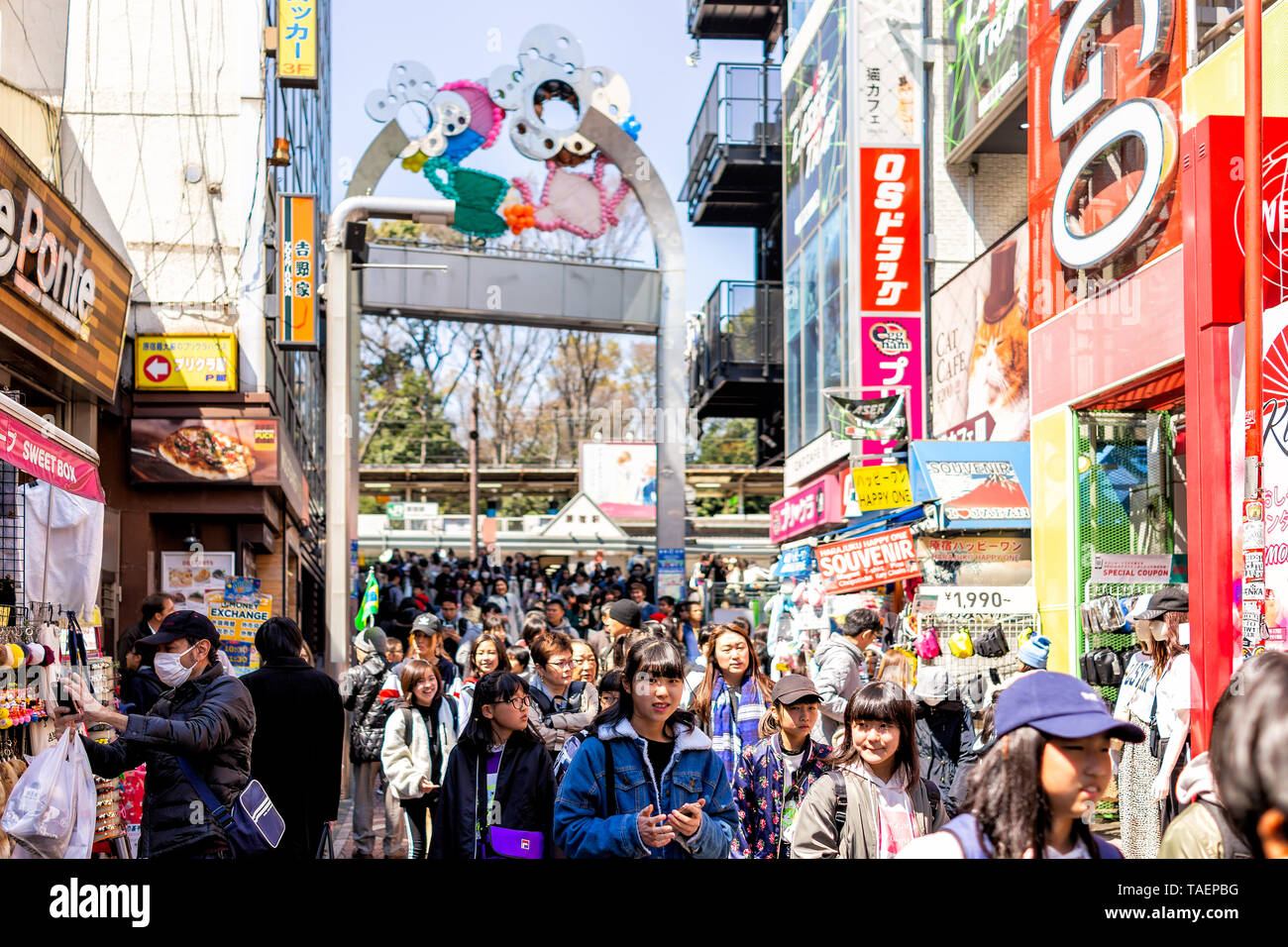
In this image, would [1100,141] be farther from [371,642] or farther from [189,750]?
[189,750]

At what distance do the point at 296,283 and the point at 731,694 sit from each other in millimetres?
11526

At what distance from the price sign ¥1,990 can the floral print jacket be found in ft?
22.5

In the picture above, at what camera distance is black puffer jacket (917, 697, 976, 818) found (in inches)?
302

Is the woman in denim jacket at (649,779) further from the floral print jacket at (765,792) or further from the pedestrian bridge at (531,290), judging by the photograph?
the pedestrian bridge at (531,290)

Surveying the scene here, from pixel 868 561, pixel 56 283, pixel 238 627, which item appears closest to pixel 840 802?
pixel 868 561

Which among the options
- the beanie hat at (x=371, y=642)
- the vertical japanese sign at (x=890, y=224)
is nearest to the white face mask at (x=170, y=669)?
the beanie hat at (x=371, y=642)

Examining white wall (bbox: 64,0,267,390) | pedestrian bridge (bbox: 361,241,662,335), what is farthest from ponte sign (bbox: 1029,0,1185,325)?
pedestrian bridge (bbox: 361,241,662,335)

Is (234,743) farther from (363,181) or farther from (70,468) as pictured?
(363,181)

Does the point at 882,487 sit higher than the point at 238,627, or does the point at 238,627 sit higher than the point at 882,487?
the point at 882,487

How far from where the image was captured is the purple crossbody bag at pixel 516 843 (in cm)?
530

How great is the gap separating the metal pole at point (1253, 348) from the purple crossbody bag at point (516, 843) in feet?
15.6

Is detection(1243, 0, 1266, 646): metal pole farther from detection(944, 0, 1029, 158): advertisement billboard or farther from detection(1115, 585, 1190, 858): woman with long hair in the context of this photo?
detection(944, 0, 1029, 158): advertisement billboard

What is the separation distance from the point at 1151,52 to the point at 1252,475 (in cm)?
477

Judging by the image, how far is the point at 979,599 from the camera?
1261cm
